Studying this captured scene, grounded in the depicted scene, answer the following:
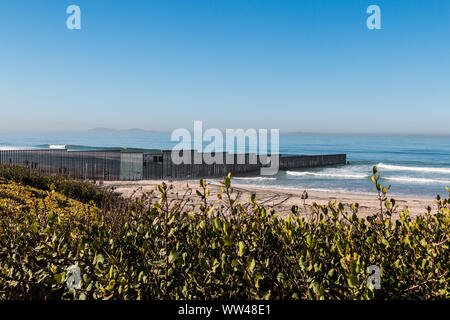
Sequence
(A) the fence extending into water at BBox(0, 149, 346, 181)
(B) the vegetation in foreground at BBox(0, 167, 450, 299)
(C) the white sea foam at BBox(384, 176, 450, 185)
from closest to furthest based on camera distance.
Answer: (B) the vegetation in foreground at BBox(0, 167, 450, 299) < (A) the fence extending into water at BBox(0, 149, 346, 181) < (C) the white sea foam at BBox(384, 176, 450, 185)

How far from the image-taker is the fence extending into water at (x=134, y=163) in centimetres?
2298

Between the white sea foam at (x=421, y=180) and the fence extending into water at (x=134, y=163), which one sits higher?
the fence extending into water at (x=134, y=163)

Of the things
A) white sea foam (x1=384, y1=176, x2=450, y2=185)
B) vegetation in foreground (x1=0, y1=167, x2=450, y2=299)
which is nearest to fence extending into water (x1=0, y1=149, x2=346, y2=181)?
white sea foam (x1=384, y1=176, x2=450, y2=185)

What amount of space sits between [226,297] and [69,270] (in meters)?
0.98

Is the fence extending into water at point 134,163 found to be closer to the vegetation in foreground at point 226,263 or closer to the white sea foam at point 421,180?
the white sea foam at point 421,180

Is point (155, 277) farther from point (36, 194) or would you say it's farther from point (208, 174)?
point (208, 174)

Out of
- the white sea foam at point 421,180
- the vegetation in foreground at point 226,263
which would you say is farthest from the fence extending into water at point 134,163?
the vegetation in foreground at point 226,263

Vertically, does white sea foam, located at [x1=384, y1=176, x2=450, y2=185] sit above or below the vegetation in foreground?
below

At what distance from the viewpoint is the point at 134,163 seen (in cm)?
2344

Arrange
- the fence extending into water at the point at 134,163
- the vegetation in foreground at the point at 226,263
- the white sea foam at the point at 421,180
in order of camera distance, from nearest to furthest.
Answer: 1. the vegetation in foreground at the point at 226,263
2. the fence extending into water at the point at 134,163
3. the white sea foam at the point at 421,180

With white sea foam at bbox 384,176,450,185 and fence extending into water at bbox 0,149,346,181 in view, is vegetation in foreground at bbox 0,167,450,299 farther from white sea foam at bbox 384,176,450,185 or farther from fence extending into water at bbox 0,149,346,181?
white sea foam at bbox 384,176,450,185

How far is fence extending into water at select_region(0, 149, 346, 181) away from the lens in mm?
22984
